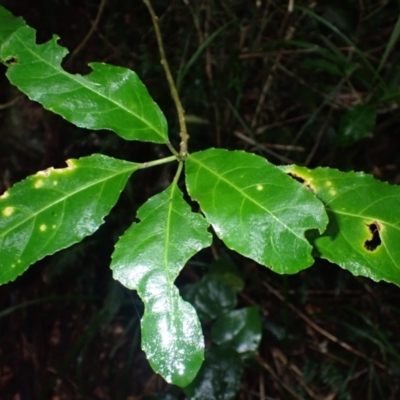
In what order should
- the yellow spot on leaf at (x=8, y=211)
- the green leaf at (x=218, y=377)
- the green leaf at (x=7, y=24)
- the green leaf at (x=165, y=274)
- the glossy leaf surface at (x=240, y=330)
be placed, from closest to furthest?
the green leaf at (x=165, y=274), the yellow spot on leaf at (x=8, y=211), the green leaf at (x=7, y=24), the green leaf at (x=218, y=377), the glossy leaf surface at (x=240, y=330)

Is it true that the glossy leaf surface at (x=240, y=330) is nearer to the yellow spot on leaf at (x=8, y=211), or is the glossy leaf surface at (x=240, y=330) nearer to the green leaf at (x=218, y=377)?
the green leaf at (x=218, y=377)

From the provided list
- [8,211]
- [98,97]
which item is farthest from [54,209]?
[98,97]

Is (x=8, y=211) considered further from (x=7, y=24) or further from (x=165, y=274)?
(x=7, y=24)

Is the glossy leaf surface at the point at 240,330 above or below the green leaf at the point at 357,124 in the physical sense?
below

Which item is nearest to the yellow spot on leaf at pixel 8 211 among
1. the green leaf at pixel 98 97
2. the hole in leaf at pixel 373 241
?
the green leaf at pixel 98 97

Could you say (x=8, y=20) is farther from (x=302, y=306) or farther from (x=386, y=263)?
(x=302, y=306)

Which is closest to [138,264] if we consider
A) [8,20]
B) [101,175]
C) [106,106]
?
[101,175]

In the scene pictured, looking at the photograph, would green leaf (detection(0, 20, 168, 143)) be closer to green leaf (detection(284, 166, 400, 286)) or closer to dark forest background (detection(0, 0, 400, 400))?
green leaf (detection(284, 166, 400, 286))
